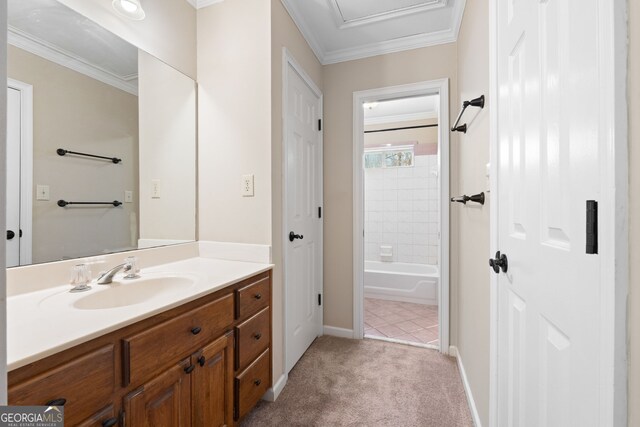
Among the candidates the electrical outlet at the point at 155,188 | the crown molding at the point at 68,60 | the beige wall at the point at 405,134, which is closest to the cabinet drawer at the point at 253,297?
the electrical outlet at the point at 155,188

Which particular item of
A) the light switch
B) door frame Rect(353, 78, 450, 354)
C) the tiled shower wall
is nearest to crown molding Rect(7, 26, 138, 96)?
the light switch

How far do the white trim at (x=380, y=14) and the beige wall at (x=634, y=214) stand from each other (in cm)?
192

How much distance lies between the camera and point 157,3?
1.61 metres

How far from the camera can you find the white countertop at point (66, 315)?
2.21ft

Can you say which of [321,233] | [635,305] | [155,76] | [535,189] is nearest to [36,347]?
[635,305]

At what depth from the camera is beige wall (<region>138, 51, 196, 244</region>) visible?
158 centimetres

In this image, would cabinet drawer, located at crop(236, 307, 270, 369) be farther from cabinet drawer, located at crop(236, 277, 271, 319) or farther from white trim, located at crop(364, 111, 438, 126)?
white trim, located at crop(364, 111, 438, 126)

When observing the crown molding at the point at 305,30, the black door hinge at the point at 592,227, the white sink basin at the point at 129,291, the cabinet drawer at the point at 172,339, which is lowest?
the cabinet drawer at the point at 172,339

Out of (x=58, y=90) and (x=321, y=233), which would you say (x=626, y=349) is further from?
(x=321, y=233)

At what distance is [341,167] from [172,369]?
195cm

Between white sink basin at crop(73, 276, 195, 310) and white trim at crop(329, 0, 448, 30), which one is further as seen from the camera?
white trim at crop(329, 0, 448, 30)

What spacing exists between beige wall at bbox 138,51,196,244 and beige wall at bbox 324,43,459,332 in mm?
1183

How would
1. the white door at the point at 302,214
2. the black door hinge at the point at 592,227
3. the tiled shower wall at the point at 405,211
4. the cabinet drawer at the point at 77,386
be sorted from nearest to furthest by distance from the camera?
1. the black door hinge at the point at 592,227
2. the cabinet drawer at the point at 77,386
3. the white door at the point at 302,214
4. the tiled shower wall at the point at 405,211

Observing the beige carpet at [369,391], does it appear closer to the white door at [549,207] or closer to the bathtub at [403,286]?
the white door at [549,207]
